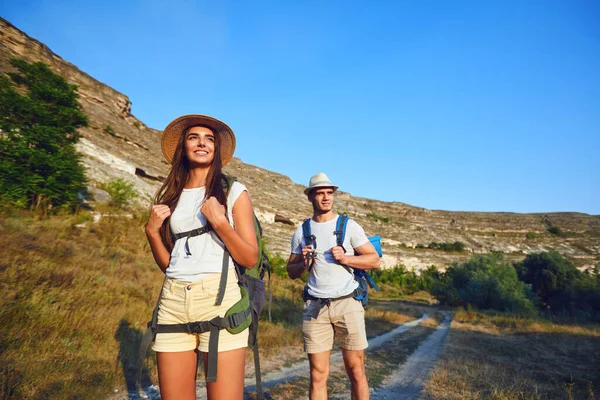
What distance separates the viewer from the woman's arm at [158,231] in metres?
1.79

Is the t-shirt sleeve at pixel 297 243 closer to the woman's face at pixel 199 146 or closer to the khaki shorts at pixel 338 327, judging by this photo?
the khaki shorts at pixel 338 327

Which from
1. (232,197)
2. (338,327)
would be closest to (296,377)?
(338,327)

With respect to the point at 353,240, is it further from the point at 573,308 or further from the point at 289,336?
the point at 573,308

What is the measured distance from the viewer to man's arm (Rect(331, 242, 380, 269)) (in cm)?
301

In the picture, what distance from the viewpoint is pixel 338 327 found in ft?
9.88

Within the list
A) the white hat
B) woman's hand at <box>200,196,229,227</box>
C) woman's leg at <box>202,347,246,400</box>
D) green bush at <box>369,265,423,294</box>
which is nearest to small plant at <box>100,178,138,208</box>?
the white hat

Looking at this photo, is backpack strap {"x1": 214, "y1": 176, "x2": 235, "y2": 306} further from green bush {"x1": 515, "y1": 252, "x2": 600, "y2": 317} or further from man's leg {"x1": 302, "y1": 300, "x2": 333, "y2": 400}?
green bush {"x1": 515, "y1": 252, "x2": 600, "y2": 317}

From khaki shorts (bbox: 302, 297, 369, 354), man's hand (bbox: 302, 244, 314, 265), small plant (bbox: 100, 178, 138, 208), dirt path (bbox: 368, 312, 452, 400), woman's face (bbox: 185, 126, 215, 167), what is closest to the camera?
woman's face (bbox: 185, 126, 215, 167)

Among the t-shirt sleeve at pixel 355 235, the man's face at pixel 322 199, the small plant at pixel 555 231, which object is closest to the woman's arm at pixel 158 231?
the man's face at pixel 322 199

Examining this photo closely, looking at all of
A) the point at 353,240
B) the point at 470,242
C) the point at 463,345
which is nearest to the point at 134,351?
the point at 353,240

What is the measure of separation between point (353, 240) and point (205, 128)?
77.0 inches

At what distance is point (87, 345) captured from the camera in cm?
441

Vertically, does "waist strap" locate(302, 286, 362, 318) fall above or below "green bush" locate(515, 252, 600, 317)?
above

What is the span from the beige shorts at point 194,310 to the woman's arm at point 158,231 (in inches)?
9.4
